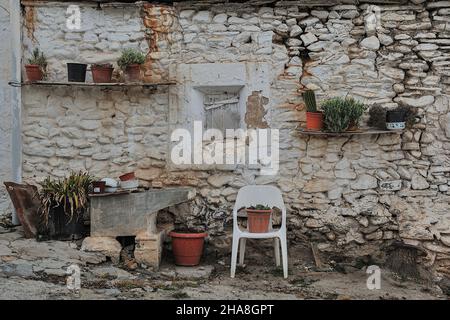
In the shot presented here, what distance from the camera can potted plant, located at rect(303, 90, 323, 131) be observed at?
20.3 ft

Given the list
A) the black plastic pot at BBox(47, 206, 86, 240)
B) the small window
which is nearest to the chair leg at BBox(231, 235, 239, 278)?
the small window

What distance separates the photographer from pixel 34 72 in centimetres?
639

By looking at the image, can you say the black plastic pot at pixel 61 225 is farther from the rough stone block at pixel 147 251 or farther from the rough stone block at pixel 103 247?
the rough stone block at pixel 147 251

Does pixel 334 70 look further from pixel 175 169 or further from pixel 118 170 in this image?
pixel 118 170

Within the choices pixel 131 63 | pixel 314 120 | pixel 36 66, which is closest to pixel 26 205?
pixel 36 66

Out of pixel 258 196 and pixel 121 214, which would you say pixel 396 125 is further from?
pixel 121 214

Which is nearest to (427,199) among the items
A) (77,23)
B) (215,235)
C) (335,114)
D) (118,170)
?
(335,114)

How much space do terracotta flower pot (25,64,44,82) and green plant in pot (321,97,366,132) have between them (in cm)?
311

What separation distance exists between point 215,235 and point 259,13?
249 centimetres

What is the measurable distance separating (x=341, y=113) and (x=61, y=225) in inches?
123

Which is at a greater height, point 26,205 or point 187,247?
point 26,205

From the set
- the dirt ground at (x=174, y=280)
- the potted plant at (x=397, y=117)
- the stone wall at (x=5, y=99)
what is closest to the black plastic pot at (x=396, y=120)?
the potted plant at (x=397, y=117)

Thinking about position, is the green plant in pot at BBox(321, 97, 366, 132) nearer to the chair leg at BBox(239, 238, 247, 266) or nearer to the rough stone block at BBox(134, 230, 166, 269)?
the chair leg at BBox(239, 238, 247, 266)

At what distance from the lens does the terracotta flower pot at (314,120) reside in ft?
20.3
